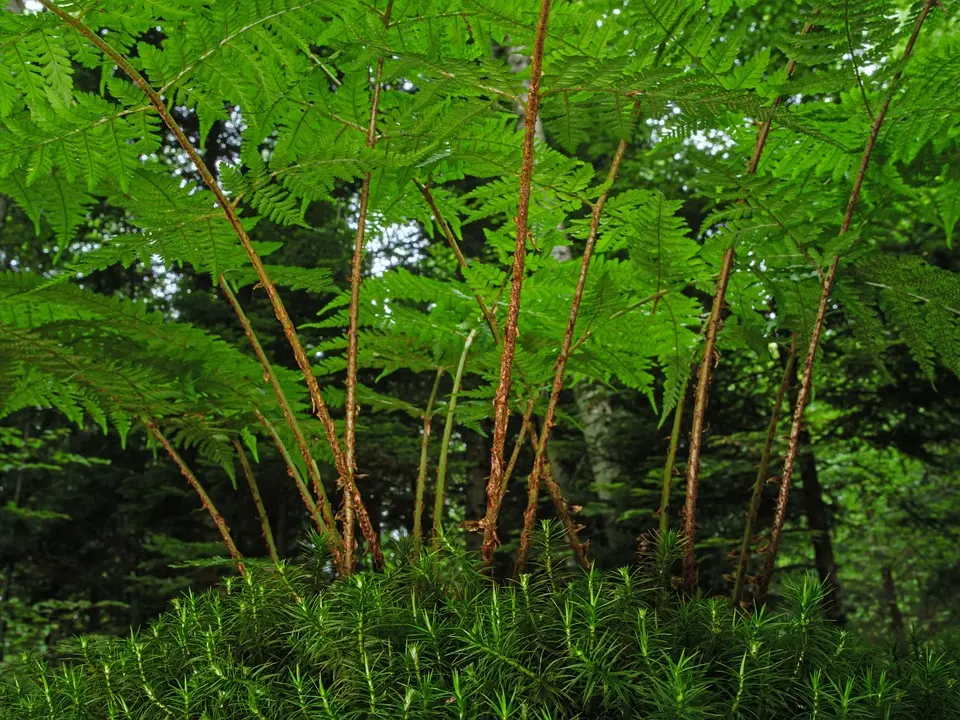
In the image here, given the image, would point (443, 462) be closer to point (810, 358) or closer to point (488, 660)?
point (488, 660)

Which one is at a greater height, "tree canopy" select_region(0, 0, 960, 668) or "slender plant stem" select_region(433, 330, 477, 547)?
"tree canopy" select_region(0, 0, 960, 668)

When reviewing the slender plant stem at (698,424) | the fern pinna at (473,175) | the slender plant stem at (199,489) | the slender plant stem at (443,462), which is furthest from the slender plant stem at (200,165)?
the slender plant stem at (698,424)

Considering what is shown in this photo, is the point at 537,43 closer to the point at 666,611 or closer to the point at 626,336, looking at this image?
the point at 626,336

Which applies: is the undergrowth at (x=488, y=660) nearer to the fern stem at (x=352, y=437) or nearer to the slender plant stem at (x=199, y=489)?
the fern stem at (x=352, y=437)

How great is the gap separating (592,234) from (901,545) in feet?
40.7

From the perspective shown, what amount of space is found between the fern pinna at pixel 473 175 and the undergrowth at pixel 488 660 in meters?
0.19

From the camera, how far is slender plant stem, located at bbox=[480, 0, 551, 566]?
4.31ft

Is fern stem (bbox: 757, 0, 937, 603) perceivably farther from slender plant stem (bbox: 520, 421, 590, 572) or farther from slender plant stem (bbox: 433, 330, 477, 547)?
slender plant stem (bbox: 433, 330, 477, 547)

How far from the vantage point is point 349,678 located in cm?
112

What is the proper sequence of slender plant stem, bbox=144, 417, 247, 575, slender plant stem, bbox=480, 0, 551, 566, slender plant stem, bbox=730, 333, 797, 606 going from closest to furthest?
1. slender plant stem, bbox=480, 0, 551, 566
2. slender plant stem, bbox=730, 333, 797, 606
3. slender plant stem, bbox=144, 417, 247, 575

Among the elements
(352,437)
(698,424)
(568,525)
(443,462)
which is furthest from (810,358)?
(352,437)

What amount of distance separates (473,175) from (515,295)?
0.51 m

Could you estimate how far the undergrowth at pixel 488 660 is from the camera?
107 cm

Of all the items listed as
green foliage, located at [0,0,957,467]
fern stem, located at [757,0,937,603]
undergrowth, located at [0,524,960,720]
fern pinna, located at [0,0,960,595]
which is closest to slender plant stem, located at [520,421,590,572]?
fern pinna, located at [0,0,960,595]
